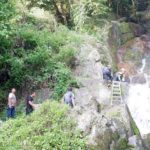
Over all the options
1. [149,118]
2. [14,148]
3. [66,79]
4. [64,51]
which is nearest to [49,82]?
[66,79]

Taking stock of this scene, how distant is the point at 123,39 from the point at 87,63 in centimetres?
1099

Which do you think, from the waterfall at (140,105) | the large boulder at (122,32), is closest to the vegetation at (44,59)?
the large boulder at (122,32)

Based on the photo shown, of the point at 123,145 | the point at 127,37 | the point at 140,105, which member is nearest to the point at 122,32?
the point at 127,37

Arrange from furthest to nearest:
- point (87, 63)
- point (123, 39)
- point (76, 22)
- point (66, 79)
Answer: point (123, 39) → point (76, 22) → point (87, 63) → point (66, 79)

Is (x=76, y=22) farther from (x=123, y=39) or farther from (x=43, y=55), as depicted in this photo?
(x=43, y=55)

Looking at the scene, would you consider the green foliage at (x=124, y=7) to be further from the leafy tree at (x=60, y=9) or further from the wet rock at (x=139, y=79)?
the wet rock at (x=139, y=79)

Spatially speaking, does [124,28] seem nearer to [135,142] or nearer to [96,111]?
[96,111]

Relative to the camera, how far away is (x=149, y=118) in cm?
2386

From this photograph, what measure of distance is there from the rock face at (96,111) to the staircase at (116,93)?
1.06 ft

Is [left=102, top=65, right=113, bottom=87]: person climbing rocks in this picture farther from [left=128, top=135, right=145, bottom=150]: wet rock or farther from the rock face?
[left=128, top=135, right=145, bottom=150]: wet rock

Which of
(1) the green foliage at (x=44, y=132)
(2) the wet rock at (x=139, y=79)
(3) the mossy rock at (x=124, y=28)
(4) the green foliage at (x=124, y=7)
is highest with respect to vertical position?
(4) the green foliage at (x=124, y=7)

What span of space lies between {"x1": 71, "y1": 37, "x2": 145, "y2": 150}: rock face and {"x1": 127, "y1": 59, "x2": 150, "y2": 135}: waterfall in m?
2.56

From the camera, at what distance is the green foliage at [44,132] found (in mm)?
15133

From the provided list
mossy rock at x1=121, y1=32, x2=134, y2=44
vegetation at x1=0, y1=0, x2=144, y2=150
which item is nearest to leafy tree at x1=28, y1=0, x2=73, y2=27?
vegetation at x1=0, y1=0, x2=144, y2=150
